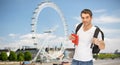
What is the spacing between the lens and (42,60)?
19906 mm

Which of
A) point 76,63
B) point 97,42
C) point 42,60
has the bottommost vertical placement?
point 42,60

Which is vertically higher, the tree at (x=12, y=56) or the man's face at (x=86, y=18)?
the man's face at (x=86, y=18)

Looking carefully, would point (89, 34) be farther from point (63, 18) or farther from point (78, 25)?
point (63, 18)

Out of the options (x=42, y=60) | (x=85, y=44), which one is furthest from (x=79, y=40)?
(x=42, y=60)

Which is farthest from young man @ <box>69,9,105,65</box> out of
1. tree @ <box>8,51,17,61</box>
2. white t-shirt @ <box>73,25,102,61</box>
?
tree @ <box>8,51,17,61</box>

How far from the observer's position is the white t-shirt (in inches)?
56.4

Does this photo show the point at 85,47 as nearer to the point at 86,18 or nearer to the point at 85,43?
the point at 85,43

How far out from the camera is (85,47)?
1440mm

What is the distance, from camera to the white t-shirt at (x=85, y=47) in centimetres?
143

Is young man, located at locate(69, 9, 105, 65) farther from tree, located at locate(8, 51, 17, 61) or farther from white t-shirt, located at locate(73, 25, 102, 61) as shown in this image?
tree, located at locate(8, 51, 17, 61)

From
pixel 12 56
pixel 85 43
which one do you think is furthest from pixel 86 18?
pixel 12 56

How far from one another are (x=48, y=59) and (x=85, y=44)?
18839 millimetres

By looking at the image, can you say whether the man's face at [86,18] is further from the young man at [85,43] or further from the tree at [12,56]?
the tree at [12,56]

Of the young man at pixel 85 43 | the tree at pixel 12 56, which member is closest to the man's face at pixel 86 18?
the young man at pixel 85 43
